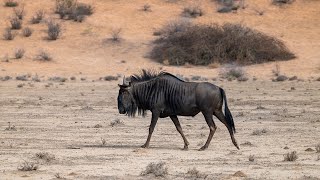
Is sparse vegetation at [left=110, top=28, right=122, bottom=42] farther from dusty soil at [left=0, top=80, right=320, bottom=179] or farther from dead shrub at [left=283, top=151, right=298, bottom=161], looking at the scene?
dead shrub at [left=283, top=151, right=298, bottom=161]

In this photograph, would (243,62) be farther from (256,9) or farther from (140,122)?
(140,122)

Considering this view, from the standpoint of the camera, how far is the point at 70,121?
21.2 meters

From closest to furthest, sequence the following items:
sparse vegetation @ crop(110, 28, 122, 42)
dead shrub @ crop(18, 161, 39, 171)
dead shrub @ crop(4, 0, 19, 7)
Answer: dead shrub @ crop(18, 161, 39, 171) → sparse vegetation @ crop(110, 28, 122, 42) → dead shrub @ crop(4, 0, 19, 7)

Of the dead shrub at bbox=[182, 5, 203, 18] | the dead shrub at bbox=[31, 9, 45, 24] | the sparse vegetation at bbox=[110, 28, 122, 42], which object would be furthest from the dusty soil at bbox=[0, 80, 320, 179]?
the dead shrub at bbox=[182, 5, 203, 18]

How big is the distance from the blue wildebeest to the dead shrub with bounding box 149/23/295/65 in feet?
92.6

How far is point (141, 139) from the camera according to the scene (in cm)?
1734

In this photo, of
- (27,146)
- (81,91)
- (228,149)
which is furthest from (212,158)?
(81,91)

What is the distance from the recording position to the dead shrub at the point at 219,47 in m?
44.5

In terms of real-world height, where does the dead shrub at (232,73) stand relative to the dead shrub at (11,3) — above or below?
below

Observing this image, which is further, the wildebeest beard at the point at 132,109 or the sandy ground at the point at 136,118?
the wildebeest beard at the point at 132,109

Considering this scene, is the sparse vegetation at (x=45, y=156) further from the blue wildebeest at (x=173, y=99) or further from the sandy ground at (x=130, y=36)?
the sandy ground at (x=130, y=36)

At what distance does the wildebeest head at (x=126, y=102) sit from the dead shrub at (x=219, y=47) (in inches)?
1113

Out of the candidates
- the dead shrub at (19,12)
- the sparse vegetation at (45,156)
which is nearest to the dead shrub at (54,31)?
the dead shrub at (19,12)

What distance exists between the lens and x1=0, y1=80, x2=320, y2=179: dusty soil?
1244 centimetres
